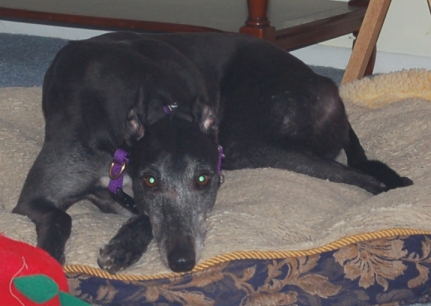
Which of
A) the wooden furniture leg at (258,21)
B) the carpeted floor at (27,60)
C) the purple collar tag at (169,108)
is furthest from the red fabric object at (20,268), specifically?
the carpeted floor at (27,60)

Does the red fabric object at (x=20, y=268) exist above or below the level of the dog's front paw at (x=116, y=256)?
above

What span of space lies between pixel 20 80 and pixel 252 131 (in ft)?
6.81

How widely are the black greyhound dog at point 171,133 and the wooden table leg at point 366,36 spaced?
2.79ft

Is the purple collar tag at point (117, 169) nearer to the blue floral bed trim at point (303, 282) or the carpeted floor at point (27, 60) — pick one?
the blue floral bed trim at point (303, 282)

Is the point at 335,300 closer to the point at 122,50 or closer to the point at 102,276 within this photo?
the point at 102,276

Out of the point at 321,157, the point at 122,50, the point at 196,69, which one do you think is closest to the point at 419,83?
the point at 321,157

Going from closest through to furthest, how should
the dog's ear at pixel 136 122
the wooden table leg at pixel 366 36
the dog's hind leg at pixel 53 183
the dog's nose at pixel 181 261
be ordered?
the dog's nose at pixel 181 261 < the dog's ear at pixel 136 122 < the dog's hind leg at pixel 53 183 < the wooden table leg at pixel 366 36

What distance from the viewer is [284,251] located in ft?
6.04

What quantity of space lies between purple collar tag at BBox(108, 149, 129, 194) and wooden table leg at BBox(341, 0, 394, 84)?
Answer: 1.82 m

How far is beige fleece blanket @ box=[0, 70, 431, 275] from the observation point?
6.31 feet

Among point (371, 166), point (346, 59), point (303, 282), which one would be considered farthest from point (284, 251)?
point (346, 59)

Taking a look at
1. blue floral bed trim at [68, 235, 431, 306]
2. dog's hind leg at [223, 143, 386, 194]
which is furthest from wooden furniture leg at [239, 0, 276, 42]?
blue floral bed trim at [68, 235, 431, 306]

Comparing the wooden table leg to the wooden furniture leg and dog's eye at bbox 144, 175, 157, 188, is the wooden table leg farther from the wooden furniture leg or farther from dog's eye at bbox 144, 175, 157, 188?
dog's eye at bbox 144, 175, 157, 188

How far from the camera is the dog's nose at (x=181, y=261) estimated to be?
5.87 feet
